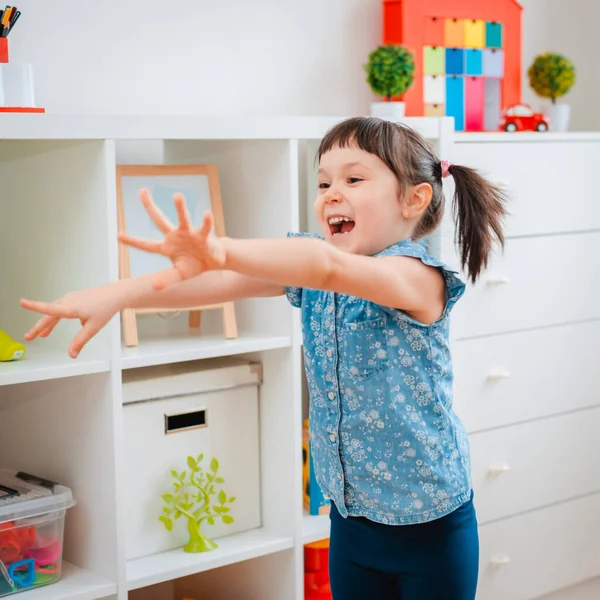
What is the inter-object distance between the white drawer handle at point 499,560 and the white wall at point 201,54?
113 cm

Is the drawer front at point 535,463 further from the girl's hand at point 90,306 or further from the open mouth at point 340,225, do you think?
the girl's hand at point 90,306

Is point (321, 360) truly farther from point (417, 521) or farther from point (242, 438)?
point (242, 438)

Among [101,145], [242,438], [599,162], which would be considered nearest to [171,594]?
[242,438]

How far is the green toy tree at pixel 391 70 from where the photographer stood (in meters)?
2.26

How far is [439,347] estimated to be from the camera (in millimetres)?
1423

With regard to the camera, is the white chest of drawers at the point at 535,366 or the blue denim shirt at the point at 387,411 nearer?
the blue denim shirt at the point at 387,411

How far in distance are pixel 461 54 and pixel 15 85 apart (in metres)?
1.23

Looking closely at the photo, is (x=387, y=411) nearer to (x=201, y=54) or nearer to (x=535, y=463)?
(x=535, y=463)

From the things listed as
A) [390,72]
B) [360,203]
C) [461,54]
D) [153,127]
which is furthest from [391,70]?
[360,203]

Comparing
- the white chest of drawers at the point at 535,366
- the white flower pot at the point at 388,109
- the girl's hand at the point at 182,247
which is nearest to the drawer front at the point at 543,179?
the white chest of drawers at the point at 535,366

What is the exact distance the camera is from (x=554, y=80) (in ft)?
8.55

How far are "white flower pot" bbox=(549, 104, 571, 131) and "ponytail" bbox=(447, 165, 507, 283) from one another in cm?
120

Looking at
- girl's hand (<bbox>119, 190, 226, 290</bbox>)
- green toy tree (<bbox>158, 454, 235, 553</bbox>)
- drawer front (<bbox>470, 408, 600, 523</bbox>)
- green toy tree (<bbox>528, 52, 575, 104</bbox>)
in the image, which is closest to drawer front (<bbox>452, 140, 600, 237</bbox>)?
green toy tree (<bbox>528, 52, 575, 104</bbox>)

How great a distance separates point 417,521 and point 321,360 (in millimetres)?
265
